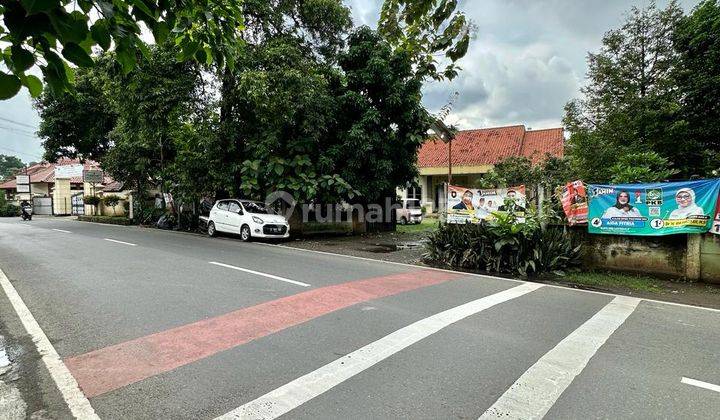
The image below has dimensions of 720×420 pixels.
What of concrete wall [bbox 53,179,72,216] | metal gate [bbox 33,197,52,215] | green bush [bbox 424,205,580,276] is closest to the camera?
green bush [bbox 424,205,580,276]

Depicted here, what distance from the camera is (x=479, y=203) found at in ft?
35.4

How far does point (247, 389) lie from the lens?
3.48 meters

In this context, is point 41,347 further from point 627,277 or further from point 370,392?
point 627,277

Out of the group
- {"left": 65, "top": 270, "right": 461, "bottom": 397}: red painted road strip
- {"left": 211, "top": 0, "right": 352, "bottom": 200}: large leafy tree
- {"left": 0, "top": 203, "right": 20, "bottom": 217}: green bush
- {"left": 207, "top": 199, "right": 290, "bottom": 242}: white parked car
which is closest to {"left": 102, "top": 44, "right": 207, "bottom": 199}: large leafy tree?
{"left": 211, "top": 0, "right": 352, "bottom": 200}: large leafy tree

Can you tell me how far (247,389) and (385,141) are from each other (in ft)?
45.6

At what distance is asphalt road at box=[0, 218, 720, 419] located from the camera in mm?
3281

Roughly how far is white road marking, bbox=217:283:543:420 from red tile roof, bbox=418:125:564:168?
20874 mm

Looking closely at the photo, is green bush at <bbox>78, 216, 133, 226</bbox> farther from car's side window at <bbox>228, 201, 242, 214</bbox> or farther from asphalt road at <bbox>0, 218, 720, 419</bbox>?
asphalt road at <bbox>0, 218, 720, 419</bbox>

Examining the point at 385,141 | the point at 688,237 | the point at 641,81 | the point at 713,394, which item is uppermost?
the point at 641,81

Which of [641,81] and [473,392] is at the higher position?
[641,81]

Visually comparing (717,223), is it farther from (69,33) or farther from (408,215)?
(408,215)

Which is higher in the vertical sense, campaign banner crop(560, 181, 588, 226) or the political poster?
the political poster

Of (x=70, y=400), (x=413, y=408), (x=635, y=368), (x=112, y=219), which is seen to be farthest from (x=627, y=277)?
(x=112, y=219)

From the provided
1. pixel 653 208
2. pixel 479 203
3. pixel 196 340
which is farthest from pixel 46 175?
pixel 653 208
